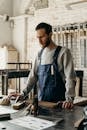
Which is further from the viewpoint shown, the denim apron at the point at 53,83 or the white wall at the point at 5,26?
the white wall at the point at 5,26

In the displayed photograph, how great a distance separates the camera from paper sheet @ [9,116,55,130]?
1.73 meters

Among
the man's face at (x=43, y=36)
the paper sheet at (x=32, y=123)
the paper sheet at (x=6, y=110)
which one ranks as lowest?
the paper sheet at (x=32, y=123)

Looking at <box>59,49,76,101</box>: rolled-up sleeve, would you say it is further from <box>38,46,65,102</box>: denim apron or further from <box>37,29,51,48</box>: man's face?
<box>37,29,51,48</box>: man's face

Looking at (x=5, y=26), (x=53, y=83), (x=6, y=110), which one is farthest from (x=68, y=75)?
(x=5, y=26)

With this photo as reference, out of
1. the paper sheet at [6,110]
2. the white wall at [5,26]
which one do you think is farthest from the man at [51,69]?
the white wall at [5,26]

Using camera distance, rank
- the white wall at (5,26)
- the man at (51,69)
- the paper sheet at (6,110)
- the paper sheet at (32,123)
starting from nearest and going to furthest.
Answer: the paper sheet at (32,123) < the paper sheet at (6,110) < the man at (51,69) < the white wall at (5,26)

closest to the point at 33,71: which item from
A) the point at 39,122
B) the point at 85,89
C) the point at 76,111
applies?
the point at 76,111

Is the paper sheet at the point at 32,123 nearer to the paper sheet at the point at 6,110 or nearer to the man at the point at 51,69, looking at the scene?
the paper sheet at the point at 6,110

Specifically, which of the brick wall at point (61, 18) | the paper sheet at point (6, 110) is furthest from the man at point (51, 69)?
the brick wall at point (61, 18)

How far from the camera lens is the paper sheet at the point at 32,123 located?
1.73 m

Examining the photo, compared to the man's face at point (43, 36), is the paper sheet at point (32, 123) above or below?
below

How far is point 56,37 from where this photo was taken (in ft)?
21.1

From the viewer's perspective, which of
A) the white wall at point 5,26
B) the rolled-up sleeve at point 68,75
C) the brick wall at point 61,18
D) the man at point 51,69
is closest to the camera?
the rolled-up sleeve at point 68,75

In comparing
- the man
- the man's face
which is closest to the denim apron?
the man
